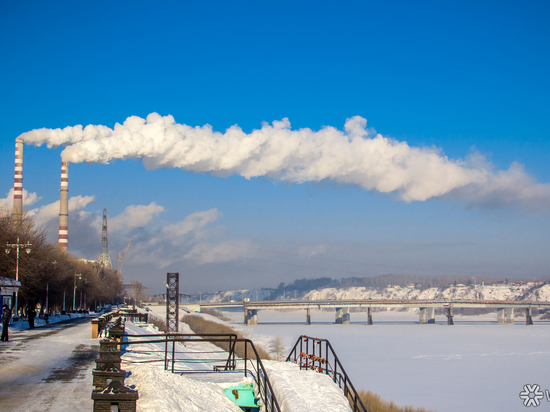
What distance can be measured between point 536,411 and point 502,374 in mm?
16271

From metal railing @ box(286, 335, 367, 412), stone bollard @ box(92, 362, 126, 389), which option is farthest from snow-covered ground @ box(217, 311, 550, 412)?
stone bollard @ box(92, 362, 126, 389)

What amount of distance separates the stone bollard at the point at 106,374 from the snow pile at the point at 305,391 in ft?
24.9

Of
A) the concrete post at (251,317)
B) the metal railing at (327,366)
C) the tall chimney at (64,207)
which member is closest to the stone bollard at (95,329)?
the metal railing at (327,366)

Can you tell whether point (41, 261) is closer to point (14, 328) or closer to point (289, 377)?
point (14, 328)

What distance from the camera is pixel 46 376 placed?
1549 cm

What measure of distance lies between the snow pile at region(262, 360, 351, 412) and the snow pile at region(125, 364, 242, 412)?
312 centimetres

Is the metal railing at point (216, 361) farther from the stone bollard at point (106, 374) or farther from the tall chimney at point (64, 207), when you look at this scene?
the tall chimney at point (64, 207)

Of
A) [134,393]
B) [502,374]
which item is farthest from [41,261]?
[134,393]

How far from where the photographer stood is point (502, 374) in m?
49.8

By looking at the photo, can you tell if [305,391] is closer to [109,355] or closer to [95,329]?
[109,355]

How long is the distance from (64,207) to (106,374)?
109 m

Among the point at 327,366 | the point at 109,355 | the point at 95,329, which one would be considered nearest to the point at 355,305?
the point at 95,329

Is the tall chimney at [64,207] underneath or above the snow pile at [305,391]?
above

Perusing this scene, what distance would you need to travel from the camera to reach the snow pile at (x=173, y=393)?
469 inches
